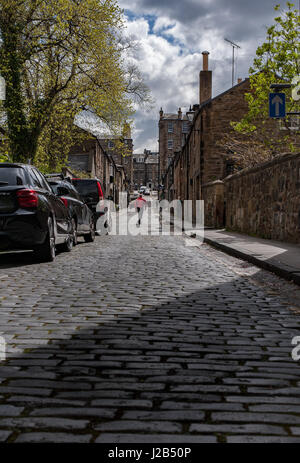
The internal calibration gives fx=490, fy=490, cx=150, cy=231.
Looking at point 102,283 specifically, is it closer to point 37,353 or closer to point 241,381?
point 37,353

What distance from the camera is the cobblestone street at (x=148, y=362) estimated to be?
2.37 meters

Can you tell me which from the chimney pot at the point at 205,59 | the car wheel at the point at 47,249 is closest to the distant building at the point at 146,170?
the chimney pot at the point at 205,59

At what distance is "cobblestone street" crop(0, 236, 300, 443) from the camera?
2.37m

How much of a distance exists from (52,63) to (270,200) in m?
12.6

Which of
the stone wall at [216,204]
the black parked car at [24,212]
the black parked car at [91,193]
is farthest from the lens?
the stone wall at [216,204]

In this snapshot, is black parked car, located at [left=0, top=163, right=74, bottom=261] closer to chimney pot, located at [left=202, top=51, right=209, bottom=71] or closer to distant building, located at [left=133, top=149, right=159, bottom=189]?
chimney pot, located at [left=202, top=51, right=209, bottom=71]

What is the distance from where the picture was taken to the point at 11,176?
8867mm

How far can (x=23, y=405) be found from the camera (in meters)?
2.60

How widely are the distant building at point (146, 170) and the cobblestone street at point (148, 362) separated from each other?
151055mm

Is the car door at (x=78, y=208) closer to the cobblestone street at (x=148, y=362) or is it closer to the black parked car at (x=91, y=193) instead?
the black parked car at (x=91, y=193)

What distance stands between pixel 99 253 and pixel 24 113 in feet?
39.4

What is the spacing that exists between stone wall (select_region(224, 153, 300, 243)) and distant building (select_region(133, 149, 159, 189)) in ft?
454

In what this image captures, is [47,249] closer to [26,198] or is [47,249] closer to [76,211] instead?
[26,198]
